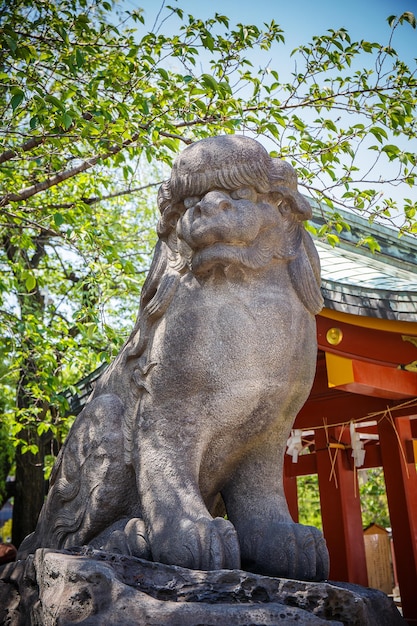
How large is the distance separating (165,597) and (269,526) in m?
0.58

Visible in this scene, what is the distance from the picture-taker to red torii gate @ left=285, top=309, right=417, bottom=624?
417 cm

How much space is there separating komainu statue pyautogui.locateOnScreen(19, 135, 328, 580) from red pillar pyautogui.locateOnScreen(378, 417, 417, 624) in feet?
9.89

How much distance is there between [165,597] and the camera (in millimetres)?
1778

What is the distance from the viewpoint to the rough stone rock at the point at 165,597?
5.44 feet

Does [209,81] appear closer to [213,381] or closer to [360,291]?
[360,291]

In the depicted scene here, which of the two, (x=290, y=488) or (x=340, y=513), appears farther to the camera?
(x=290, y=488)

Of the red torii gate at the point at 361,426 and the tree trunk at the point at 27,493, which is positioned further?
the tree trunk at the point at 27,493

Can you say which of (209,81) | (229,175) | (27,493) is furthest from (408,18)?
(27,493)

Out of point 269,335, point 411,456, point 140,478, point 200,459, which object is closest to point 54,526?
point 140,478

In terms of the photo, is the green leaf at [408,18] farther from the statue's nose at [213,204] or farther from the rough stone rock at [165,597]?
the rough stone rock at [165,597]

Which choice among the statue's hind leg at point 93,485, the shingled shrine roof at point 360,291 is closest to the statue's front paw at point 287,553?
the statue's hind leg at point 93,485

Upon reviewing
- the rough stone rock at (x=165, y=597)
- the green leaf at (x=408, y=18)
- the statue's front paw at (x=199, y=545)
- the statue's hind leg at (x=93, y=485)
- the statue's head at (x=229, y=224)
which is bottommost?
the rough stone rock at (x=165, y=597)

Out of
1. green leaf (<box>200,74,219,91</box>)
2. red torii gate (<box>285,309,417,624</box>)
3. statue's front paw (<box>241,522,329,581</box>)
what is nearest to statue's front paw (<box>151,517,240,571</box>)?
statue's front paw (<box>241,522,329,581</box>)

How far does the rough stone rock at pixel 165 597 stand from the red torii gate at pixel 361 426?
2309 millimetres
